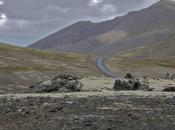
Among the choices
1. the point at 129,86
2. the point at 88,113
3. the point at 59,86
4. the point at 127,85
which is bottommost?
the point at 88,113

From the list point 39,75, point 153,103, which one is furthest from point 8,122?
point 39,75

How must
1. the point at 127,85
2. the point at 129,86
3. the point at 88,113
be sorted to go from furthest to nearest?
1. the point at 127,85
2. the point at 129,86
3. the point at 88,113

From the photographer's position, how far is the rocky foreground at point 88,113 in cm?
2575

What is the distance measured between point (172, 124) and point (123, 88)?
68.7 ft

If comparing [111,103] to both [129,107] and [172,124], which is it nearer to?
[129,107]

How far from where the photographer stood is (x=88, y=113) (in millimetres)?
29484

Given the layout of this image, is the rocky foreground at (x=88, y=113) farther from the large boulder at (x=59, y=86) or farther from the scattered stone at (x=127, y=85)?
the scattered stone at (x=127, y=85)

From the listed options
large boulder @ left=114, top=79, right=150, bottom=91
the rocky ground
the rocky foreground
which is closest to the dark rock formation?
large boulder @ left=114, top=79, right=150, bottom=91

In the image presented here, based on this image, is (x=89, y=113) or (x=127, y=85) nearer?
(x=89, y=113)

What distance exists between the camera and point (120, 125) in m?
25.5

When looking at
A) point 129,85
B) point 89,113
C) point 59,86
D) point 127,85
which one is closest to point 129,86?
point 129,85


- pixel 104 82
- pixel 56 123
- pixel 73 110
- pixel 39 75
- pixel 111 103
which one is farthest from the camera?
pixel 39 75

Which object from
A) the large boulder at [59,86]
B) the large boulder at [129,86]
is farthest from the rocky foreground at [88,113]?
the large boulder at [129,86]

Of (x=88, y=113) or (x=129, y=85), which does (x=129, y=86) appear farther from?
(x=88, y=113)
